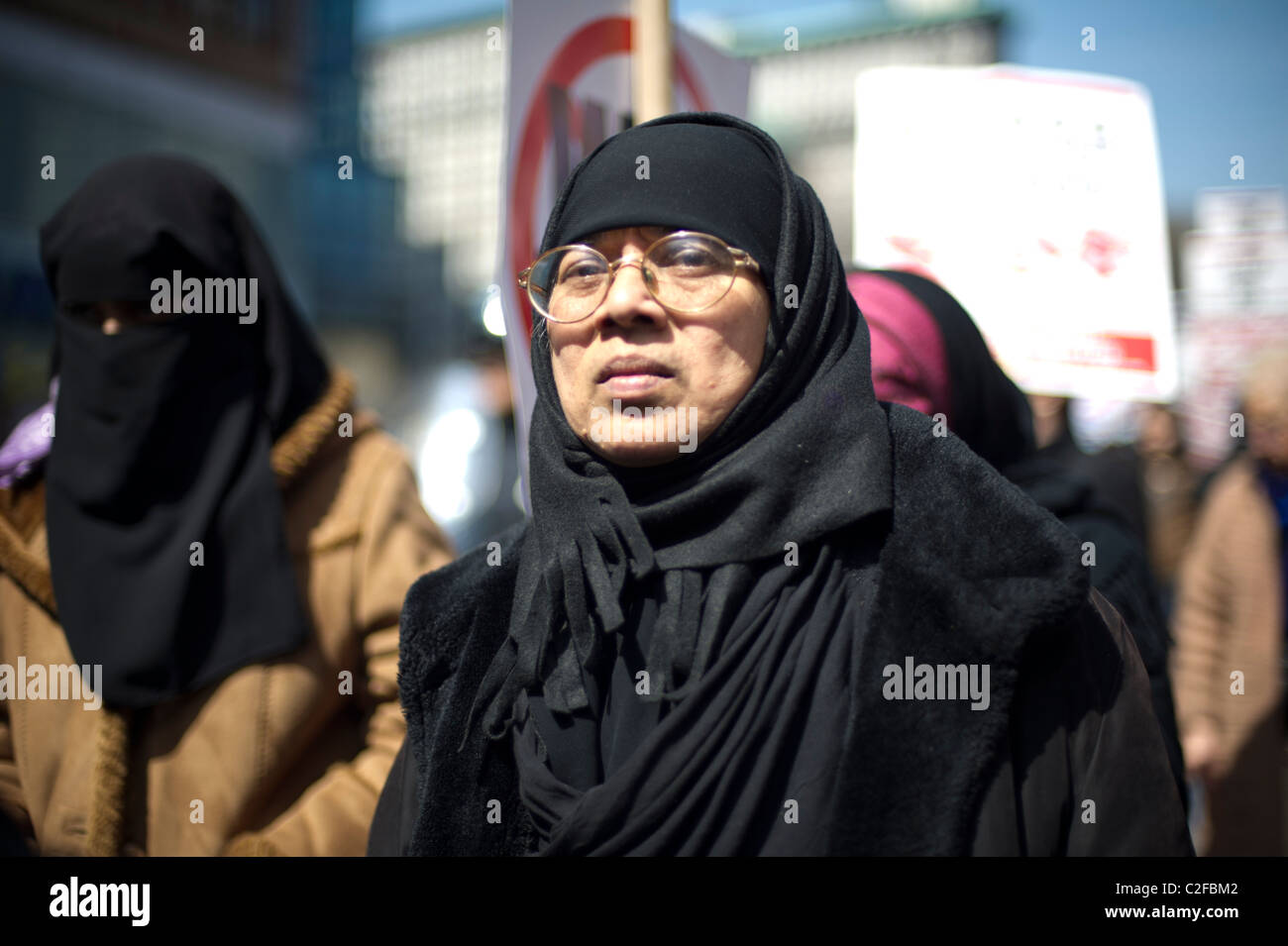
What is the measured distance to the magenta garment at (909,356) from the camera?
2.45m

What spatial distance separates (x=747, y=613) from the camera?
1.57 meters

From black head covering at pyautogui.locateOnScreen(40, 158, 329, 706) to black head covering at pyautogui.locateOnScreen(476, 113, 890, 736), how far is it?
93cm

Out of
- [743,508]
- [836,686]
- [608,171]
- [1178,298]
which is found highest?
[1178,298]

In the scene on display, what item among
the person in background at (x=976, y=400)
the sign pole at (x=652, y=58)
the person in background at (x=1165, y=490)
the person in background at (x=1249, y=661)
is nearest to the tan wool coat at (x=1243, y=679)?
the person in background at (x=1249, y=661)

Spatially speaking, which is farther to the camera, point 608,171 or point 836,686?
point 608,171

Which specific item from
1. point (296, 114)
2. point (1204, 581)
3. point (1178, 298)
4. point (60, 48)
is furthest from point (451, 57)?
point (1204, 581)

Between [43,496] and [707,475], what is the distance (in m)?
1.73

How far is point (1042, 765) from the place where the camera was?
148 centimetres

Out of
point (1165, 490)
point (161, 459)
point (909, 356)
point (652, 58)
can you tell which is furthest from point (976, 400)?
point (1165, 490)

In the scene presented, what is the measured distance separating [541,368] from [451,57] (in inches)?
1623

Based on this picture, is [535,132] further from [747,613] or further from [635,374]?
[747,613]

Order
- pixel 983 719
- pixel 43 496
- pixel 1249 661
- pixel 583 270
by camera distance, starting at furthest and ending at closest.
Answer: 1. pixel 1249 661
2. pixel 43 496
3. pixel 583 270
4. pixel 983 719

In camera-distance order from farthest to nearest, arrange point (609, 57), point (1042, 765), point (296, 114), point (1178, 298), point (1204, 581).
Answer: point (296, 114), point (1178, 298), point (1204, 581), point (609, 57), point (1042, 765)
